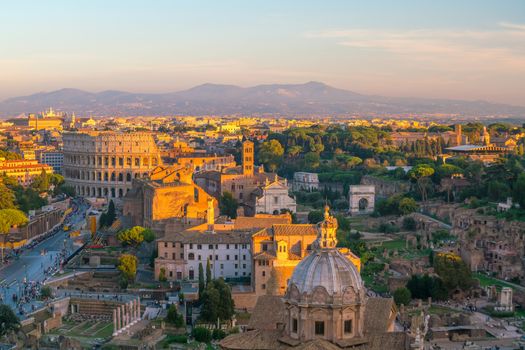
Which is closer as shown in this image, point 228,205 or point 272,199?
point 228,205

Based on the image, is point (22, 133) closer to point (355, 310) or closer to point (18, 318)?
point (18, 318)

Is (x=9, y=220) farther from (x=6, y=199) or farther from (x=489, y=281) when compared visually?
(x=489, y=281)

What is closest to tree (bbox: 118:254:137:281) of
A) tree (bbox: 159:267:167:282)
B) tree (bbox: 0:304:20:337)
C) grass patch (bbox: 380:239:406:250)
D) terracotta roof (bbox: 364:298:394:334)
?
tree (bbox: 159:267:167:282)

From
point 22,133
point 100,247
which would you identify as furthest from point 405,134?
point 100,247

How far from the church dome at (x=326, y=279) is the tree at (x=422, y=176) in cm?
4442

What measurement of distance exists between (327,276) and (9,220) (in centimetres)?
3422

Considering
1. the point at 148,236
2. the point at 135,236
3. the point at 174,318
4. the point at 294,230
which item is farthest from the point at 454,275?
the point at 135,236

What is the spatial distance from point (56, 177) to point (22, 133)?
2672 inches

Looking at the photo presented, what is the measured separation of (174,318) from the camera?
121 feet

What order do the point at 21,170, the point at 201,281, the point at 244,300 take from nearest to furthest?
the point at 244,300 → the point at 201,281 → the point at 21,170

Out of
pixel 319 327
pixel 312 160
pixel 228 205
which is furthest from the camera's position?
pixel 312 160

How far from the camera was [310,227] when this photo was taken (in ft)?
136

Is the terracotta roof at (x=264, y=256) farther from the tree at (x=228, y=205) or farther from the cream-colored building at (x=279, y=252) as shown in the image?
the tree at (x=228, y=205)

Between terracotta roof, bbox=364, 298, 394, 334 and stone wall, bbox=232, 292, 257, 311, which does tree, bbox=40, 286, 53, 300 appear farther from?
terracotta roof, bbox=364, 298, 394, 334
